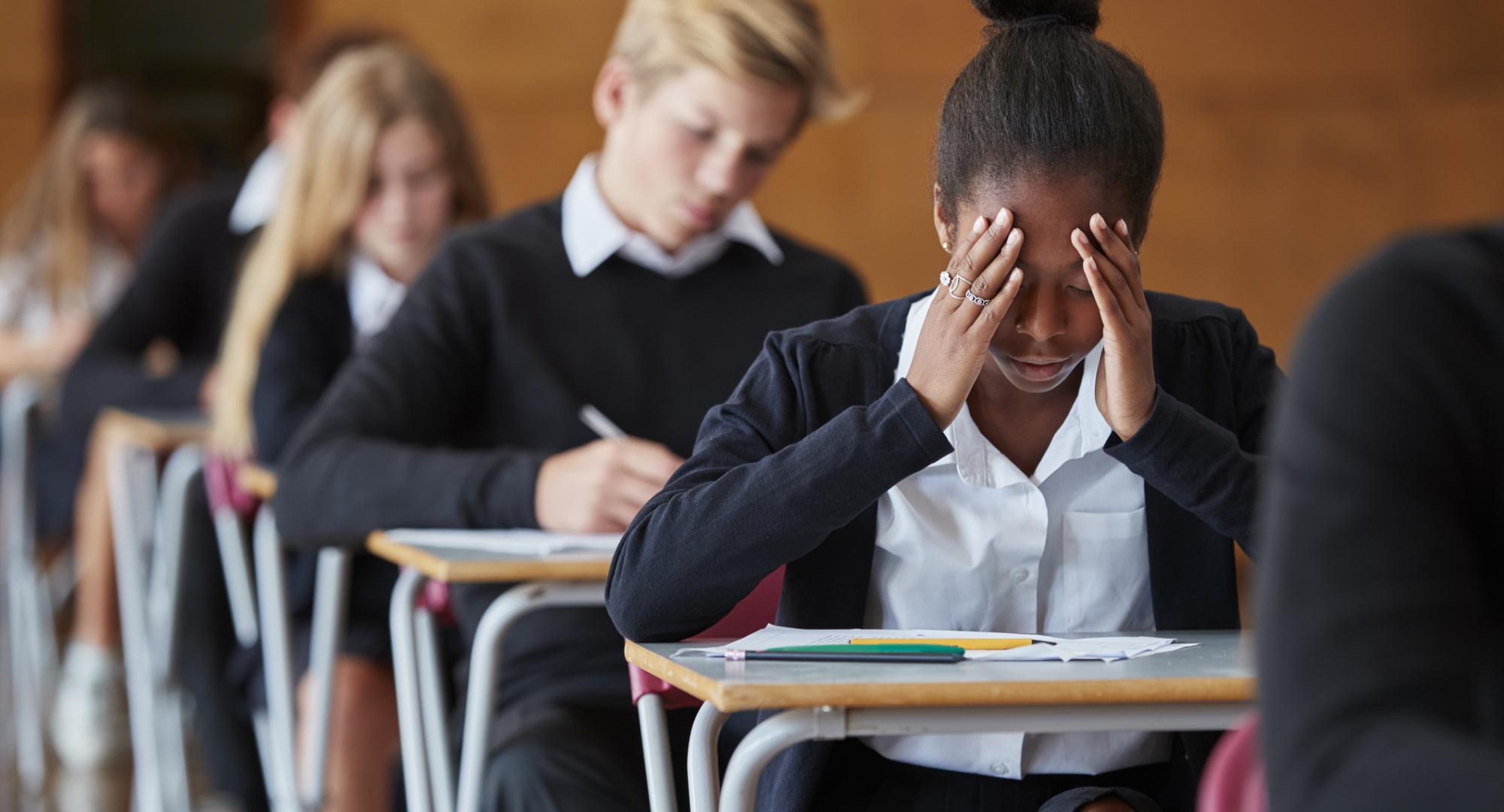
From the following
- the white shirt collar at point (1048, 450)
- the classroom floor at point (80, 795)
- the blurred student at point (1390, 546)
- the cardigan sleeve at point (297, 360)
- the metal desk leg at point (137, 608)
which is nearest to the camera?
the blurred student at point (1390, 546)

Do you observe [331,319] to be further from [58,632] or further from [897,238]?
[58,632]

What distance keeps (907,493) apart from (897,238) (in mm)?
4334

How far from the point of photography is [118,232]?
15.4ft

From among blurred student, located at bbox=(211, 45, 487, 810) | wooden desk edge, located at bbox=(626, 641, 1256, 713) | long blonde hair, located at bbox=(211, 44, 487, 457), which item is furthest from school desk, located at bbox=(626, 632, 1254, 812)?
long blonde hair, located at bbox=(211, 44, 487, 457)

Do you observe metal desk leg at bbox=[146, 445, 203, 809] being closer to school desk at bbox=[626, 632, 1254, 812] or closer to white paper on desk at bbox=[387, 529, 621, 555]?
white paper on desk at bbox=[387, 529, 621, 555]

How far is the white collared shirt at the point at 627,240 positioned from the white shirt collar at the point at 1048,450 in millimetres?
924

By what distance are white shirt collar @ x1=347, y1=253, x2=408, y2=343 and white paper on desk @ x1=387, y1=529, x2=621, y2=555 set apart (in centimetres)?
89

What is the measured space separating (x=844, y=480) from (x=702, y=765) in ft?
0.77

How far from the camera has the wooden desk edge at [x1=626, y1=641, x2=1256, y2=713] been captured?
102 cm

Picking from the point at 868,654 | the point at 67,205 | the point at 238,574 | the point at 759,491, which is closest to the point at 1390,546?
the point at 868,654

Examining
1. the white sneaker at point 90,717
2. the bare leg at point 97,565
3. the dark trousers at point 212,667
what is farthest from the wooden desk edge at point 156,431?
the white sneaker at point 90,717

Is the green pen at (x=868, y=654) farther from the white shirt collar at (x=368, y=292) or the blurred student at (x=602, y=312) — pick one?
the white shirt collar at (x=368, y=292)

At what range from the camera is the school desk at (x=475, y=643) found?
1.59 metres

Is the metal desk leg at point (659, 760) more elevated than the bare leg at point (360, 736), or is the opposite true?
the metal desk leg at point (659, 760)
